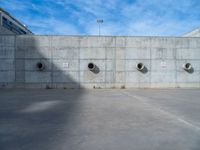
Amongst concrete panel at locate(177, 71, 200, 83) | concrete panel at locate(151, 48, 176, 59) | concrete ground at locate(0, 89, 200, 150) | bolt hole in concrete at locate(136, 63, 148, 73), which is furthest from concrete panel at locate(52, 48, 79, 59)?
concrete ground at locate(0, 89, 200, 150)

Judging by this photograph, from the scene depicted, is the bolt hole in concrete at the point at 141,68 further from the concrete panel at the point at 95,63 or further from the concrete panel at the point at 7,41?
the concrete panel at the point at 7,41

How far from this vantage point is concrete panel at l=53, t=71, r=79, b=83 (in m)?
12.1

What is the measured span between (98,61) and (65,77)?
7.66 feet

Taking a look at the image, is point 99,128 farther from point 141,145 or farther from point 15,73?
point 15,73

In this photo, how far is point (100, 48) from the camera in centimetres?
1235

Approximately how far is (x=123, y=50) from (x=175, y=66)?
361cm

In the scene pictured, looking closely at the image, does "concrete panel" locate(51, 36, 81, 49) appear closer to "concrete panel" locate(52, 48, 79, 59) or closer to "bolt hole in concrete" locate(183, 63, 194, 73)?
"concrete panel" locate(52, 48, 79, 59)

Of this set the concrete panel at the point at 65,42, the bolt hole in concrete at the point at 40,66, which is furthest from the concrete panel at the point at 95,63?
the bolt hole in concrete at the point at 40,66

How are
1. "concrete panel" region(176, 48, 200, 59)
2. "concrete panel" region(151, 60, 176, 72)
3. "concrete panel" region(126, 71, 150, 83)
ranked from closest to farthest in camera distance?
"concrete panel" region(126, 71, 150, 83)
"concrete panel" region(151, 60, 176, 72)
"concrete panel" region(176, 48, 200, 59)

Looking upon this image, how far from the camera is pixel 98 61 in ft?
40.4

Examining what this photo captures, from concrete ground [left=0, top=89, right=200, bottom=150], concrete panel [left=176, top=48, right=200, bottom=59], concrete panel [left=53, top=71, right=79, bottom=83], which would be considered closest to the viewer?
concrete ground [left=0, top=89, right=200, bottom=150]

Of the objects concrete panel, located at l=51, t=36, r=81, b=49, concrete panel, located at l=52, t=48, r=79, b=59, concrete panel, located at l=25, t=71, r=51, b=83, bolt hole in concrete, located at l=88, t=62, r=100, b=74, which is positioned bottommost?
concrete panel, located at l=25, t=71, r=51, b=83

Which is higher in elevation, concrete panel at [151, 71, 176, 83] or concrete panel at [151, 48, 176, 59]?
concrete panel at [151, 48, 176, 59]

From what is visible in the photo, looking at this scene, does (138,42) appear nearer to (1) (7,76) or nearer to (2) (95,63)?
(2) (95,63)
